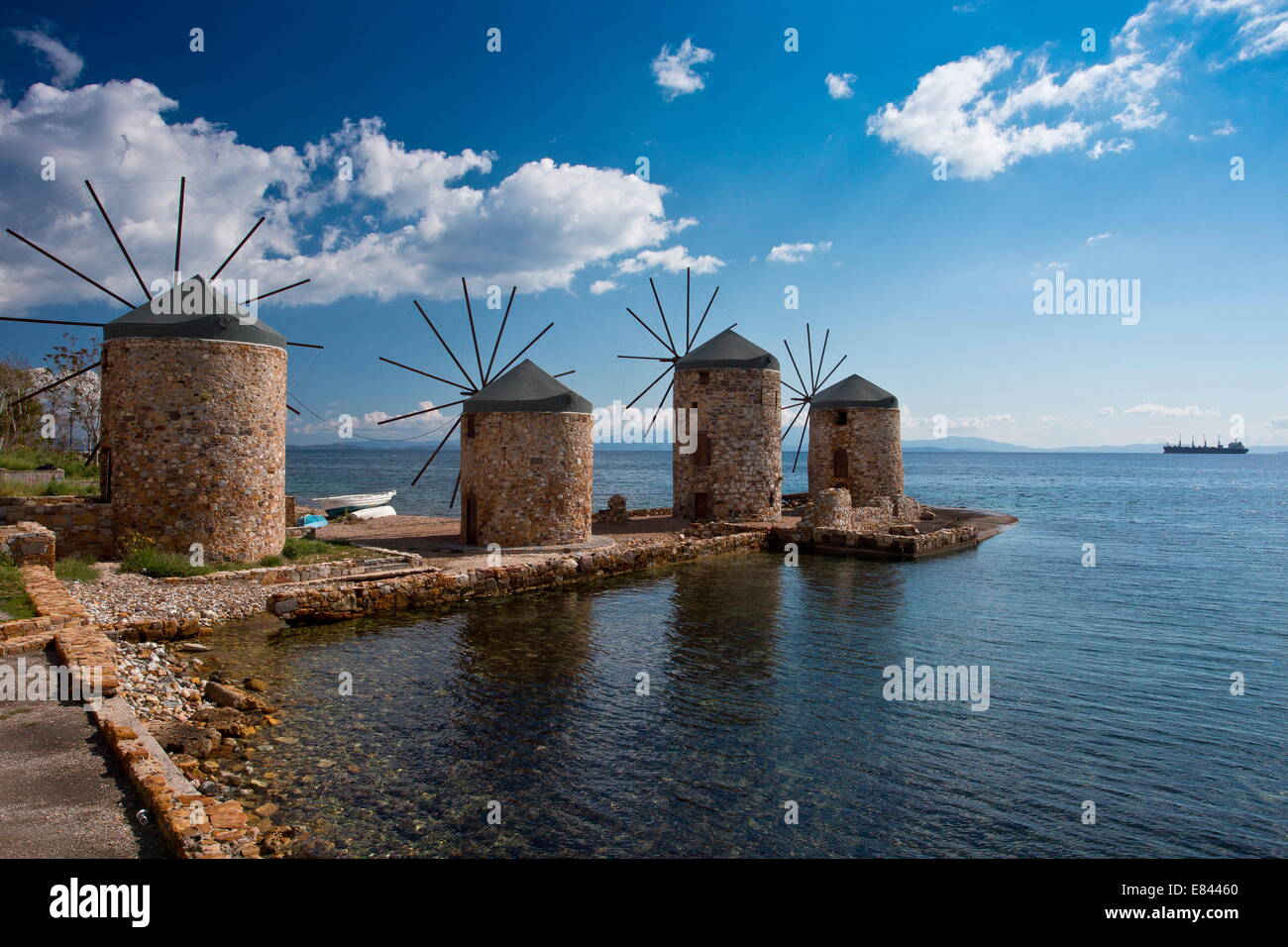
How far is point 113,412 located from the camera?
1366 cm

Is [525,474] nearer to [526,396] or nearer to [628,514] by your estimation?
[526,396]

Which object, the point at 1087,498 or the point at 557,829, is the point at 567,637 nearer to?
the point at 557,829

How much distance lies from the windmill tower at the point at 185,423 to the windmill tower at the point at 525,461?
5.26 meters

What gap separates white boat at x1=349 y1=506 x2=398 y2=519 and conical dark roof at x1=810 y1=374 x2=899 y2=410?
17.0 meters

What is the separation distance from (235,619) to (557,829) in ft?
26.9

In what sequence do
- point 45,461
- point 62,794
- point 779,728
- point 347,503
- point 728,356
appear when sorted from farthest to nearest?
point 347,503 < point 45,461 < point 728,356 < point 779,728 < point 62,794

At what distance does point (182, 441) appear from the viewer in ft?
44.2

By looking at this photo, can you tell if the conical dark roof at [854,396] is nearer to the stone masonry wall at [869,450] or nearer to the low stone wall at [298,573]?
the stone masonry wall at [869,450]

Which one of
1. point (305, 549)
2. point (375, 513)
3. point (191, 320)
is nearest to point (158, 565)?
point (305, 549)

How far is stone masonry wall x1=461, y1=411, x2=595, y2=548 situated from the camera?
1805 cm

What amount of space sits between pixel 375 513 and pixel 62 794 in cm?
2457

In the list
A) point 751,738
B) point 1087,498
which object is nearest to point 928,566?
point 751,738

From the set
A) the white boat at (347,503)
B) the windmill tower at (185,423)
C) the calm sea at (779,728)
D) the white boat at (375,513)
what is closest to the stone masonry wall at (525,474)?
the calm sea at (779,728)
